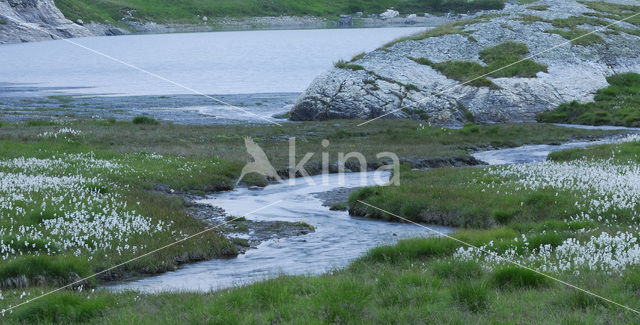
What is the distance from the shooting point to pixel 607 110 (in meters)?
49.1

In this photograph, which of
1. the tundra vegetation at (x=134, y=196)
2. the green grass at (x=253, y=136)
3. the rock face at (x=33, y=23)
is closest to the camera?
the tundra vegetation at (x=134, y=196)

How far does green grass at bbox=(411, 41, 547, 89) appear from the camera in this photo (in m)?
51.6

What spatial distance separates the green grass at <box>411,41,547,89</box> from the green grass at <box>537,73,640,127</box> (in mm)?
4423

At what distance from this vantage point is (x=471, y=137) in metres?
40.4

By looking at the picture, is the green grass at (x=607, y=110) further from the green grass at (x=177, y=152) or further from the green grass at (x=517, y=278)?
the green grass at (x=517, y=278)

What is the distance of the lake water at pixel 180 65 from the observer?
84.9m

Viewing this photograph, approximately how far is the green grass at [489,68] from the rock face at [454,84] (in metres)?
0.56

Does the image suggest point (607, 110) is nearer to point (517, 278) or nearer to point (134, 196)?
point (134, 196)

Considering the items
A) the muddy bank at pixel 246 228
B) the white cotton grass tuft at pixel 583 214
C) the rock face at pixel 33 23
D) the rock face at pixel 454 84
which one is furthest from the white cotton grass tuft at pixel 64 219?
the rock face at pixel 33 23

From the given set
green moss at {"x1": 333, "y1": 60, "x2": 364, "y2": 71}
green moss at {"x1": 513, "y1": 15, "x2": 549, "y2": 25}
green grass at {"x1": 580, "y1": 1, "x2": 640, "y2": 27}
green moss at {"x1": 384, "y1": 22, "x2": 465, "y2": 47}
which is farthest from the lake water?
green moss at {"x1": 333, "y1": 60, "x2": 364, "y2": 71}

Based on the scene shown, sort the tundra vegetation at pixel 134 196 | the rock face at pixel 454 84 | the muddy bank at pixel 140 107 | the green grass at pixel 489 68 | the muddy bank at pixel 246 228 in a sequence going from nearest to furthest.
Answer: the tundra vegetation at pixel 134 196 → the muddy bank at pixel 246 228 → the rock face at pixel 454 84 → the green grass at pixel 489 68 → the muddy bank at pixel 140 107

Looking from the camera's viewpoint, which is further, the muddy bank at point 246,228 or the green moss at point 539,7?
the green moss at point 539,7

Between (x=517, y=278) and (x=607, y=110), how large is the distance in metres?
42.9

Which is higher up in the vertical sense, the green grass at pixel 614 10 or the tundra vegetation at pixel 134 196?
the green grass at pixel 614 10
